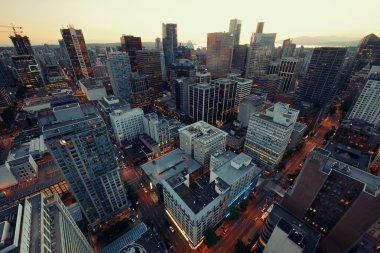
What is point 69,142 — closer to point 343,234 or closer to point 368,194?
point 368,194

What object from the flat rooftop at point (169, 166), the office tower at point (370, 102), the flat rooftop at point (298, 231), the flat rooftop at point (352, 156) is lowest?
the flat rooftop at point (169, 166)

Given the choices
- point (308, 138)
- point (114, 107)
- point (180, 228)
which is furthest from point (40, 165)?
point (308, 138)

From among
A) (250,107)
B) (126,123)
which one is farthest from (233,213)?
(126,123)

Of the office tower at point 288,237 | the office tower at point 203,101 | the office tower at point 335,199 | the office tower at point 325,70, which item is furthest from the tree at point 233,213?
the office tower at point 325,70

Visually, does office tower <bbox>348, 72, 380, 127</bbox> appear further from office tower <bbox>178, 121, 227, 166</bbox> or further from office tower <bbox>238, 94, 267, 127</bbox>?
office tower <bbox>178, 121, 227, 166</bbox>

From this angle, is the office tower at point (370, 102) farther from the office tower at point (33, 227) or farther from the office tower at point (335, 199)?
the office tower at point (33, 227)

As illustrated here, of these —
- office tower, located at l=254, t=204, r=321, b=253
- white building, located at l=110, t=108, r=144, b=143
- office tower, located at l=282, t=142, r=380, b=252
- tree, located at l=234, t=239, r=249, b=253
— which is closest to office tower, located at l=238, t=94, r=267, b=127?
office tower, located at l=282, t=142, r=380, b=252
